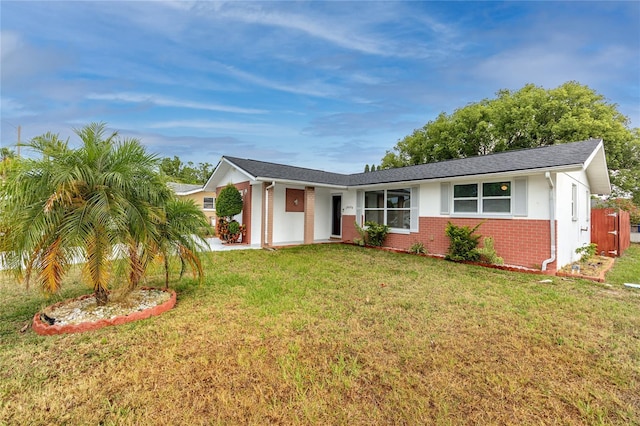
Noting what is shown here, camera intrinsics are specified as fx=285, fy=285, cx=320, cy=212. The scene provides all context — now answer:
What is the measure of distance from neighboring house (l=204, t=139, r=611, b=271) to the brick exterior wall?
1.0 inches

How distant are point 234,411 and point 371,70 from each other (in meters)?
14.3

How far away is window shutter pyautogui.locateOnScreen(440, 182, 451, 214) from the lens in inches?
396

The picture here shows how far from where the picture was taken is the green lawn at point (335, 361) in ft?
7.90

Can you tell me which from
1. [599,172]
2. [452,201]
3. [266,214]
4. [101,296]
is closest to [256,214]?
[266,214]

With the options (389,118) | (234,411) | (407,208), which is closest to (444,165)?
(407,208)

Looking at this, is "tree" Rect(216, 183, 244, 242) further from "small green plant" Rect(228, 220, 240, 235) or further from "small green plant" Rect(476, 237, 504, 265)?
"small green plant" Rect(476, 237, 504, 265)

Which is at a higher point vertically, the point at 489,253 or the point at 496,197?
the point at 496,197

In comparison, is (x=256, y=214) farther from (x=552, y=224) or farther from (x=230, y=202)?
(x=552, y=224)

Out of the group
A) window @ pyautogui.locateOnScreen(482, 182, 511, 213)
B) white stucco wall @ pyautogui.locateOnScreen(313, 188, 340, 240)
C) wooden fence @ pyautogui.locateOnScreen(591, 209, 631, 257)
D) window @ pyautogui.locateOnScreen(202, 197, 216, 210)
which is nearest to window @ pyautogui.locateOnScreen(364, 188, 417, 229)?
white stucco wall @ pyautogui.locateOnScreen(313, 188, 340, 240)

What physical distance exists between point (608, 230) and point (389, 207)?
9.09 meters

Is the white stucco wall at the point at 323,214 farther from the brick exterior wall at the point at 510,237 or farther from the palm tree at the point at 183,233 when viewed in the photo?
the palm tree at the point at 183,233

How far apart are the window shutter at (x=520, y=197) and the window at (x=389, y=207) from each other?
3571mm

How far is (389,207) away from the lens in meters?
12.2

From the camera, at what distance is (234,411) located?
2.38m
